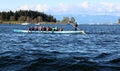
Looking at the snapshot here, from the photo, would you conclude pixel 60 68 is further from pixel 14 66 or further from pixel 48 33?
pixel 48 33

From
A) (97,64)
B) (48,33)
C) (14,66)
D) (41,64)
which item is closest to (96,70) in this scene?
(97,64)

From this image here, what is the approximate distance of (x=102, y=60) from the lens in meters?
27.5

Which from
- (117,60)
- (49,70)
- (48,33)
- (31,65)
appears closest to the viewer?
(49,70)

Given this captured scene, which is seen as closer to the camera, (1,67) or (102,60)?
(1,67)

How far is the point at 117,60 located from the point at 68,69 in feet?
17.5

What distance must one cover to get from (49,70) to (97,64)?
3.92m

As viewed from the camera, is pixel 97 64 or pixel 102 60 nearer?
pixel 97 64

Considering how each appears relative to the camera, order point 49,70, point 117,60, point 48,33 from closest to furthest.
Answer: point 49,70, point 117,60, point 48,33

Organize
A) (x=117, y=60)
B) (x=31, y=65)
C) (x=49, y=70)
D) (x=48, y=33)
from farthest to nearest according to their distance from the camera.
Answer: (x=48, y=33) → (x=117, y=60) → (x=31, y=65) → (x=49, y=70)

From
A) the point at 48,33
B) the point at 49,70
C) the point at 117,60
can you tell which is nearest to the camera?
the point at 49,70

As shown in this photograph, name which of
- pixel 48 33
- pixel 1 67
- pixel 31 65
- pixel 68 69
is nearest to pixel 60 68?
pixel 68 69

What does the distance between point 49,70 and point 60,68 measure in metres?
1.06

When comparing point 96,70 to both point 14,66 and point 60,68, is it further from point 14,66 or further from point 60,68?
point 14,66

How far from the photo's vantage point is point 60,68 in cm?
2389
